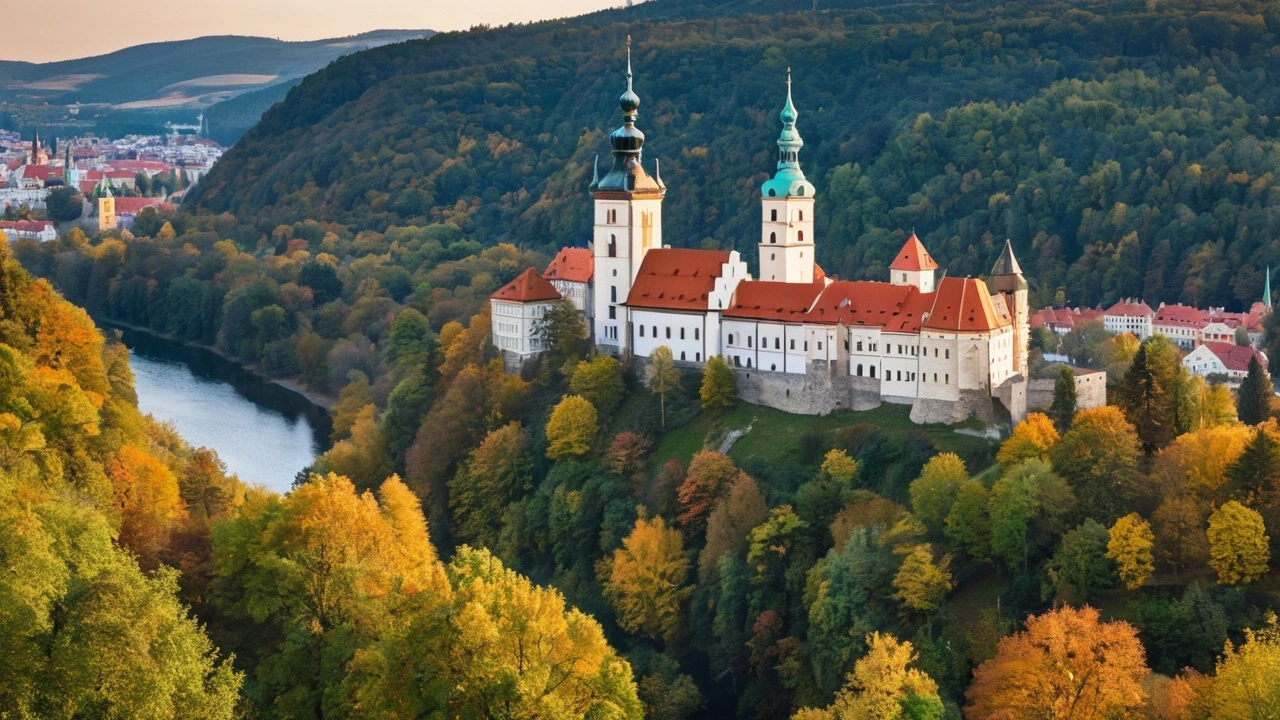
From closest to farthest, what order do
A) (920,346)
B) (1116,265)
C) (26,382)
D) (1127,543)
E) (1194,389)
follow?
(26,382) < (1127,543) < (1194,389) < (920,346) < (1116,265)

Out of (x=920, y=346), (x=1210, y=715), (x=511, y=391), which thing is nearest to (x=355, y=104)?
(x=511, y=391)

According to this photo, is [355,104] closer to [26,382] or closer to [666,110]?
[666,110]

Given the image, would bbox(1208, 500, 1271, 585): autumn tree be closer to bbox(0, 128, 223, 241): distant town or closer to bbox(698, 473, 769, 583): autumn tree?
bbox(698, 473, 769, 583): autumn tree

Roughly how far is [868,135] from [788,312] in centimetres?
5461

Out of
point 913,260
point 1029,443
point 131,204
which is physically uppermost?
point 913,260

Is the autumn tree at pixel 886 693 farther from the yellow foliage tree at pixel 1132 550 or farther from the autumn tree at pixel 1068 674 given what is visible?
the yellow foliage tree at pixel 1132 550

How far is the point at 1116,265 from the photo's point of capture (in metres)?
92.8

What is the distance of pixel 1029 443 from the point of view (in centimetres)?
5072

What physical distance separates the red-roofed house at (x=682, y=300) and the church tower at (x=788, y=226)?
42.8 inches

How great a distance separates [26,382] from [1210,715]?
24395 millimetres

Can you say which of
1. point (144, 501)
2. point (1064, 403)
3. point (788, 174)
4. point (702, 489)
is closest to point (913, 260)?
point (788, 174)

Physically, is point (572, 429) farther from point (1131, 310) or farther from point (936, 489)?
point (1131, 310)

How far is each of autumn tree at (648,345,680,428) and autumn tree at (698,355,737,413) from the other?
3.49 ft

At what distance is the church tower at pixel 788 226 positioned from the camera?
204ft
